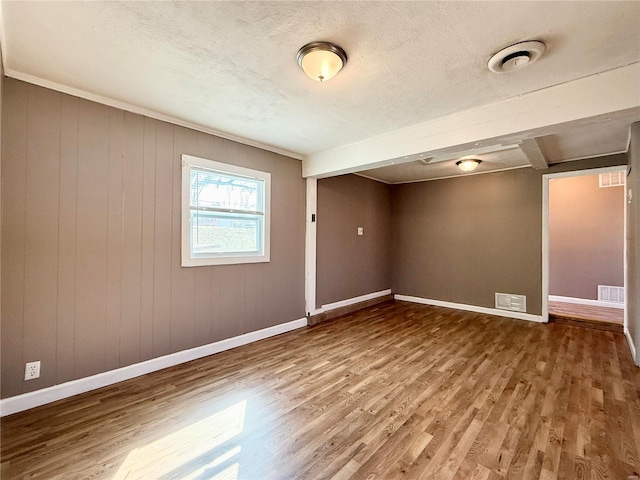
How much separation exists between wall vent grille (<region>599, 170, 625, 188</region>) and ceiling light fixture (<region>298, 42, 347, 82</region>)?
6.08 meters

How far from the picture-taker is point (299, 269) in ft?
13.8

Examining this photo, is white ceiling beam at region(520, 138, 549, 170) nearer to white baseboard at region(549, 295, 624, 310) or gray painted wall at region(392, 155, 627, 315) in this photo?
gray painted wall at region(392, 155, 627, 315)

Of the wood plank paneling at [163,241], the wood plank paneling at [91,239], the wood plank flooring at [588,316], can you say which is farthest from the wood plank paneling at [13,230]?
the wood plank flooring at [588,316]

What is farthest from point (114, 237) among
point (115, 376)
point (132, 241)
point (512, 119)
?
point (512, 119)

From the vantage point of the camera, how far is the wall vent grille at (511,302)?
182 inches

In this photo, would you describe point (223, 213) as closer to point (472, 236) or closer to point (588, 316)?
point (472, 236)

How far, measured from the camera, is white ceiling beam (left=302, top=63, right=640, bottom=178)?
1974 mm

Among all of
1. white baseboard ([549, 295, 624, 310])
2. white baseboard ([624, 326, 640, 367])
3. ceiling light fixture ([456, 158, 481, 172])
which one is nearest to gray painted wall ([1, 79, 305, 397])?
ceiling light fixture ([456, 158, 481, 172])

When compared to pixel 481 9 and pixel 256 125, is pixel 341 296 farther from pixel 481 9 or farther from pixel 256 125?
pixel 481 9

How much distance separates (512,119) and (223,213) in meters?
2.99

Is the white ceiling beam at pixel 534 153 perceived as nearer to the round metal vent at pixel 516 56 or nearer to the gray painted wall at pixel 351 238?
the round metal vent at pixel 516 56

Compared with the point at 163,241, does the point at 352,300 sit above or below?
below

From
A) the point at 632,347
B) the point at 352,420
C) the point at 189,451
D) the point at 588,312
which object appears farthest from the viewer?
the point at 588,312

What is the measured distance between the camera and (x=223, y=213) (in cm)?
332
